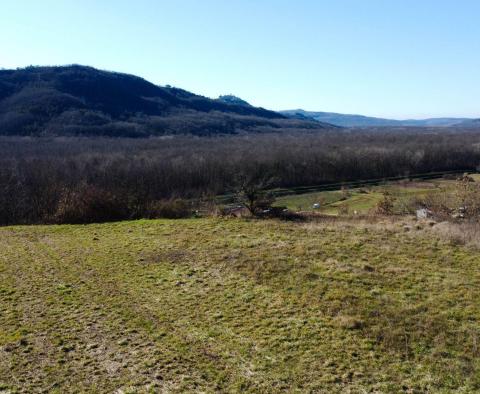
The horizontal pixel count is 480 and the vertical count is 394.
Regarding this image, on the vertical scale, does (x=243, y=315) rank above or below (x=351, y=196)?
above

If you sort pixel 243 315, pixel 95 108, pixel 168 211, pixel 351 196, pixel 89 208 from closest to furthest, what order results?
pixel 243 315
pixel 89 208
pixel 168 211
pixel 351 196
pixel 95 108

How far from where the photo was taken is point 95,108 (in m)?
142

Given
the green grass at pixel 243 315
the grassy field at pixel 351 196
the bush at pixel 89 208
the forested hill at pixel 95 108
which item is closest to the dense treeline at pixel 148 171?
the bush at pixel 89 208

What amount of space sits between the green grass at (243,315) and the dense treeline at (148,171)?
7.19 meters

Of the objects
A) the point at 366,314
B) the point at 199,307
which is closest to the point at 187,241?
the point at 199,307

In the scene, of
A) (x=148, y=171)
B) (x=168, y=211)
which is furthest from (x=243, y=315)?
(x=148, y=171)

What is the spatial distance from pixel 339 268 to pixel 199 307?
4.54 metres

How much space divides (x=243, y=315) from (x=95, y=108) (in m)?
144

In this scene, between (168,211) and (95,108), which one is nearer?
(168,211)

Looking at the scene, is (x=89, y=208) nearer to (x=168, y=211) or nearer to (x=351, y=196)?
(x=168, y=211)

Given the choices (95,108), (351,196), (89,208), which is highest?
(95,108)

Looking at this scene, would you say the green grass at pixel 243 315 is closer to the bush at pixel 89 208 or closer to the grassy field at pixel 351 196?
the bush at pixel 89 208

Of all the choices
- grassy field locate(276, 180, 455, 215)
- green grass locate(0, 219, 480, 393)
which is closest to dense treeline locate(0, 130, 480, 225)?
grassy field locate(276, 180, 455, 215)

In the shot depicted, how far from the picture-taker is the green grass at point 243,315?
7.82m
